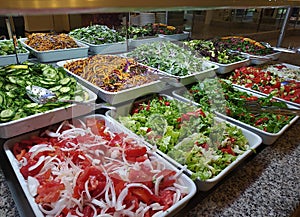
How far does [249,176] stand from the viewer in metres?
0.79

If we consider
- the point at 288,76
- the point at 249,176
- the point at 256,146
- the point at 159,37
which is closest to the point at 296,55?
the point at 288,76

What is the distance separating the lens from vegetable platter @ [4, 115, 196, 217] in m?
0.60

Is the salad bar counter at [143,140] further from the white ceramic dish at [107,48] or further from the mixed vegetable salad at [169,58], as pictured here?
the white ceramic dish at [107,48]

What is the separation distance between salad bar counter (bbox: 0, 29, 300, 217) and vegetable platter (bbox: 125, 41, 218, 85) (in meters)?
0.01

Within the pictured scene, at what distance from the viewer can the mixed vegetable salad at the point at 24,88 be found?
826mm

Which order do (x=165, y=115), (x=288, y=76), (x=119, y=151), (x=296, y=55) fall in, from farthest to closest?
1. (x=296, y=55)
2. (x=288, y=76)
3. (x=165, y=115)
4. (x=119, y=151)

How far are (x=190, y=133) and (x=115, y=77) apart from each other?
44 centimetres

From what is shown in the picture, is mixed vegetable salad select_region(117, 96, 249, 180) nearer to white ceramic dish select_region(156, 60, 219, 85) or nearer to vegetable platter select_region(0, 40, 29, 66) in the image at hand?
white ceramic dish select_region(156, 60, 219, 85)

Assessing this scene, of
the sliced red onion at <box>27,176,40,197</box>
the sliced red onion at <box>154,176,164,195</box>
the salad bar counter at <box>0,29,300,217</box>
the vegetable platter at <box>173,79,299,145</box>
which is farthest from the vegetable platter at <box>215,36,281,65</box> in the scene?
the sliced red onion at <box>27,176,40,197</box>

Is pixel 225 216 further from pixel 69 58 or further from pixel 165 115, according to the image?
pixel 69 58

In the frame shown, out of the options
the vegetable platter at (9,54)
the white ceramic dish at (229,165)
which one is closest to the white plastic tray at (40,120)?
the white ceramic dish at (229,165)

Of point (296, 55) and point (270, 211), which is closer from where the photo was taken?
point (270, 211)

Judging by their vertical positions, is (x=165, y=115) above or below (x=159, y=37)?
below

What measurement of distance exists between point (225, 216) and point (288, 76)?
4.20 ft
